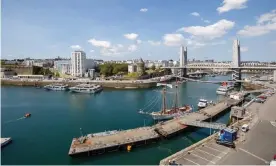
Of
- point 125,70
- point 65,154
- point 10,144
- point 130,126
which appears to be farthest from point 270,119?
Answer: point 125,70

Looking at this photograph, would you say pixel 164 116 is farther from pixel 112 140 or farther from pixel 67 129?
pixel 67 129

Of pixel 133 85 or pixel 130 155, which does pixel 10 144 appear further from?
pixel 133 85

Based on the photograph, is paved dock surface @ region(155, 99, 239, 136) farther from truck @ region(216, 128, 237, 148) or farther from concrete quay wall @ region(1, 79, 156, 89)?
concrete quay wall @ region(1, 79, 156, 89)

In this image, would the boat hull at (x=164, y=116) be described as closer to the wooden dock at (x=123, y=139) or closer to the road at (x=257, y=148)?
the wooden dock at (x=123, y=139)

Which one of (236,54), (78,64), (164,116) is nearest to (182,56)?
(236,54)

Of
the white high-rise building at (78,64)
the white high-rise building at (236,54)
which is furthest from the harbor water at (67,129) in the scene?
the white high-rise building at (236,54)

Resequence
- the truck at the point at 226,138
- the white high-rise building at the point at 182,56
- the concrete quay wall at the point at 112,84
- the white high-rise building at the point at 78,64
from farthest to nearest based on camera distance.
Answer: the white high-rise building at the point at 182,56, the white high-rise building at the point at 78,64, the concrete quay wall at the point at 112,84, the truck at the point at 226,138

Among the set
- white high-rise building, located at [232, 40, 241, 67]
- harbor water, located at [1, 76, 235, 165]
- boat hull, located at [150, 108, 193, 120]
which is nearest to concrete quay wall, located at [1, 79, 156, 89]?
harbor water, located at [1, 76, 235, 165]
